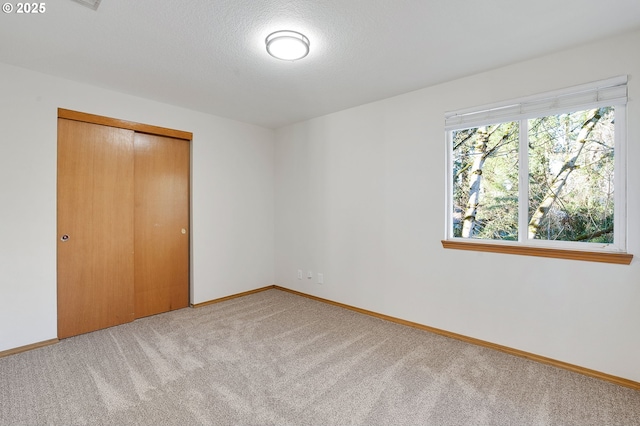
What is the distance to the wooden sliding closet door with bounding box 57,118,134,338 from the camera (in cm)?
286

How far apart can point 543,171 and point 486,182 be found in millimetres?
444

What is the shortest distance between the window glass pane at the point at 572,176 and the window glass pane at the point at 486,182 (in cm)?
15

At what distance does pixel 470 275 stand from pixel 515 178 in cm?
98

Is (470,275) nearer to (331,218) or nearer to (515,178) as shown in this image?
(515,178)

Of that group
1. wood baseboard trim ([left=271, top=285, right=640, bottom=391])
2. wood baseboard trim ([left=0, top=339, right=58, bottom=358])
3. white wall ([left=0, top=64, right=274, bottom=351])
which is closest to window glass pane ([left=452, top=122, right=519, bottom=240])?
wood baseboard trim ([left=271, top=285, right=640, bottom=391])

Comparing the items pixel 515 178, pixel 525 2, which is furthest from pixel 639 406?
pixel 525 2

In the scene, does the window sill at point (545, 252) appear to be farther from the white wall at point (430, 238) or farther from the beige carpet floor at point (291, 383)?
the beige carpet floor at point (291, 383)

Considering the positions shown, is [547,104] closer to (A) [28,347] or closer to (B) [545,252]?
(B) [545,252]

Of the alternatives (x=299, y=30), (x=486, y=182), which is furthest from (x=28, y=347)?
(x=486, y=182)

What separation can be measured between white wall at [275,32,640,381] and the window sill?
2.0 inches

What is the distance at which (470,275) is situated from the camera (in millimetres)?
2783

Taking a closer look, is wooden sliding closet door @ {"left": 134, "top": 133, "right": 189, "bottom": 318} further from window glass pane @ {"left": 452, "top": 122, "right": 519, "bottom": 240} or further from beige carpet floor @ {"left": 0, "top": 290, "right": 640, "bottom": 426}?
window glass pane @ {"left": 452, "top": 122, "right": 519, "bottom": 240}

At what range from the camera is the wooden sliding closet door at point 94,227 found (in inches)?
113

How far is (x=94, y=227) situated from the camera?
3.04m
